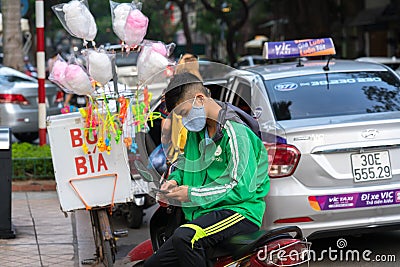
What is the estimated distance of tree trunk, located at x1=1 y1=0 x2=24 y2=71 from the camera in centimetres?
1268

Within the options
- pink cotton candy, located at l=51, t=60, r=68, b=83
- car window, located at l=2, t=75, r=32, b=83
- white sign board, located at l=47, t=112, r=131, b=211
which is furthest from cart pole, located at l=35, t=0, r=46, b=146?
pink cotton candy, located at l=51, t=60, r=68, b=83

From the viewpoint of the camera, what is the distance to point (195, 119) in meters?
4.42

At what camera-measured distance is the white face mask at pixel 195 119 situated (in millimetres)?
4410

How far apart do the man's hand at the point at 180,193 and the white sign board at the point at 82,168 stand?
1.44 m

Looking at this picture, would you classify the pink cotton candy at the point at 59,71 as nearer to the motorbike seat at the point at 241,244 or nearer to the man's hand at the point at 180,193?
the man's hand at the point at 180,193

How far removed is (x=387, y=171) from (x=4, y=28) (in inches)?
330

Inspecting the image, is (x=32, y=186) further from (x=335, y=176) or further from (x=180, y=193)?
(x=180, y=193)

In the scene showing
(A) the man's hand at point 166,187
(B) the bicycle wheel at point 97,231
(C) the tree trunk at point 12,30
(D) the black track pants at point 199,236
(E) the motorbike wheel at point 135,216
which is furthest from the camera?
(C) the tree trunk at point 12,30

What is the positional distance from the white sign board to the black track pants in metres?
1.55

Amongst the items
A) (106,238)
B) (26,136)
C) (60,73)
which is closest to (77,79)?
(60,73)

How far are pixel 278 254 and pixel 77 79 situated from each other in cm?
201

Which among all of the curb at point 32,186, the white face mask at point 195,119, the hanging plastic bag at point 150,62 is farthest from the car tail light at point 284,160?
the curb at point 32,186

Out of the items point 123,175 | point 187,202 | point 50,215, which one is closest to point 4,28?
point 50,215

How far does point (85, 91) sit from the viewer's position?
5676mm
